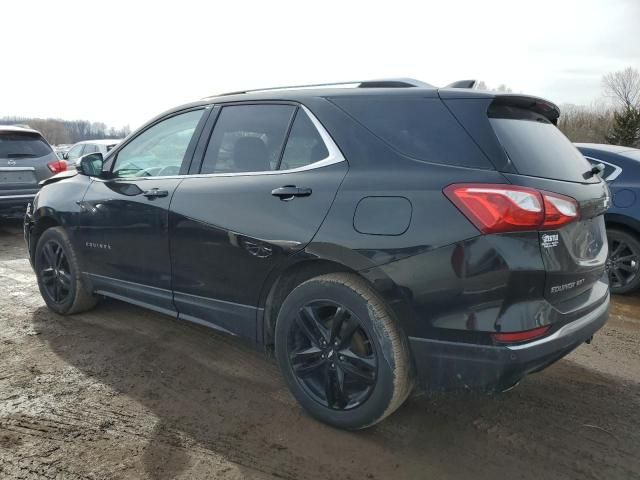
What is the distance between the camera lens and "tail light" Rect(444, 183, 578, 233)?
2.14 metres

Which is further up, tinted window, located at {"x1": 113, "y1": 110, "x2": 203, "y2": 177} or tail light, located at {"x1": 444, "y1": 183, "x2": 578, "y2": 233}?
tinted window, located at {"x1": 113, "y1": 110, "x2": 203, "y2": 177}

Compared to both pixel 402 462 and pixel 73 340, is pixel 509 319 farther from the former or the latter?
pixel 73 340

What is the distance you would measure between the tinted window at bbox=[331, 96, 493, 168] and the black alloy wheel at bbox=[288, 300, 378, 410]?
2.84 feet

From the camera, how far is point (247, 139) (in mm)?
3109

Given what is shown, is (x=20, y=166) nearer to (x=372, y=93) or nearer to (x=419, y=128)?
(x=372, y=93)

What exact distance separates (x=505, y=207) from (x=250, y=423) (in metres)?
1.75

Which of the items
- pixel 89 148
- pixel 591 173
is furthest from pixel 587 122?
pixel 591 173

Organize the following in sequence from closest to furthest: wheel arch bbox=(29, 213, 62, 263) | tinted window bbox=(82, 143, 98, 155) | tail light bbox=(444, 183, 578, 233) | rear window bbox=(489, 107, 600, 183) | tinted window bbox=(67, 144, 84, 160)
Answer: tail light bbox=(444, 183, 578, 233) → rear window bbox=(489, 107, 600, 183) → wheel arch bbox=(29, 213, 62, 263) → tinted window bbox=(82, 143, 98, 155) → tinted window bbox=(67, 144, 84, 160)

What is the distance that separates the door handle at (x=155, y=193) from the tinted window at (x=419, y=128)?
1.39 m

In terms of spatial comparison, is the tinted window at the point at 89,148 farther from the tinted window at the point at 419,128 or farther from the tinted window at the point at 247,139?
the tinted window at the point at 419,128

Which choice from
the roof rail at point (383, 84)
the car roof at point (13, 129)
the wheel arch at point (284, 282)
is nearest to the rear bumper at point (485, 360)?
the wheel arch at point (284, 282)

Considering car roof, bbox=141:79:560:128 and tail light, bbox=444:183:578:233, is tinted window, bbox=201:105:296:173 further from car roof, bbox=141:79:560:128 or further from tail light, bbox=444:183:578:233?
tail light, bbox=444:183:578:233

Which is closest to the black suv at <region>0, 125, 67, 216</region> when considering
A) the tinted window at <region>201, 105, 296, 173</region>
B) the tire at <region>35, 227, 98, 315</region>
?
the tire at <region>35, 227, 98, 315</region>

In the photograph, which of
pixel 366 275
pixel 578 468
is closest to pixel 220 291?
pixel 366 275
